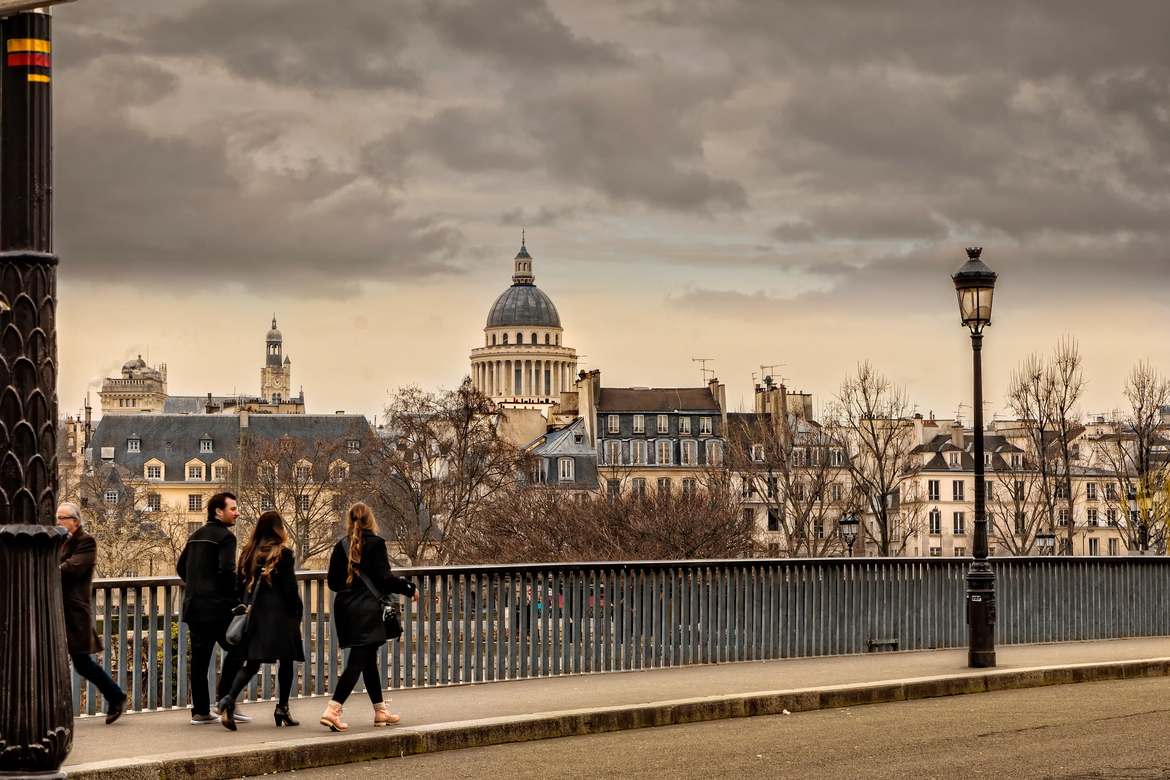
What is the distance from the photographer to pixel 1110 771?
11938 mm

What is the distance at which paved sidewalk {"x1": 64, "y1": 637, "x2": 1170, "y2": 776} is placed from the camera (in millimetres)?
12836

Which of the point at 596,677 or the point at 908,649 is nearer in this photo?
the point at 596,677

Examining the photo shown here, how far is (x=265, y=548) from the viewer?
13.9m

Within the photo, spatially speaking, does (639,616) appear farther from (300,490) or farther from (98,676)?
(300,490)

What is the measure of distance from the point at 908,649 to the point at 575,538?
51570mm

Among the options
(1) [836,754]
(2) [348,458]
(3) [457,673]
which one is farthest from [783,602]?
(2) [348,458]

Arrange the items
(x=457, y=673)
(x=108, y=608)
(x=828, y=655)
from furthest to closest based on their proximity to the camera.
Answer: (x=828, y=655), (x=457, y=673), (x=108, y=608)

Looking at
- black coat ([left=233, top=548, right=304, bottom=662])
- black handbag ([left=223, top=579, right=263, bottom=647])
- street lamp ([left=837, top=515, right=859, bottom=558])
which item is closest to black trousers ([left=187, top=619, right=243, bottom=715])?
black handbag ([left=223, top=579, right=263, bottom=647])

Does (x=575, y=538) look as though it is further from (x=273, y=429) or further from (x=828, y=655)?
(x=273, y=429)

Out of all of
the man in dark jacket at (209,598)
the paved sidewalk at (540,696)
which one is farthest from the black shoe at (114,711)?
the man in dark jacket at (209,598)

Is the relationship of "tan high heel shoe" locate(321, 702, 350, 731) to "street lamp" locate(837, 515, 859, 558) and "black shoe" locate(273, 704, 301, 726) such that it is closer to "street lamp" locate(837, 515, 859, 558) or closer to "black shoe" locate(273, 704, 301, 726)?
"black shoe" locate(273, 704, 301, 726)

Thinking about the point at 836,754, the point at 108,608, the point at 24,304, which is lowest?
the point at 836,754

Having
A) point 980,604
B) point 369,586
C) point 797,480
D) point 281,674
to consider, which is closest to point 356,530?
point 369,586

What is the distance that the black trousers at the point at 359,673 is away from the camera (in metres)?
13.6
